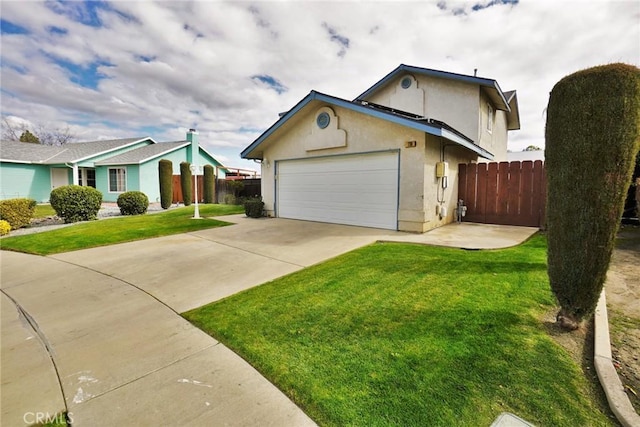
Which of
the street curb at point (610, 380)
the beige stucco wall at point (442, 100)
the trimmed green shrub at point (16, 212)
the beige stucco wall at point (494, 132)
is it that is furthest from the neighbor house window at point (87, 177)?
the street curb at point (610, 380)

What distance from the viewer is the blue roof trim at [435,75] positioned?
1165 centimetres

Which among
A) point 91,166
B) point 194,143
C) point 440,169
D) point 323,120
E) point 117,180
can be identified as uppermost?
point 194,143

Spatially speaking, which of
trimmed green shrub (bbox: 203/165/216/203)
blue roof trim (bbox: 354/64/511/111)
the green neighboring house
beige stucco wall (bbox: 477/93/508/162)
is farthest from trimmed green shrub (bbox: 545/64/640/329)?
the green neighboring house

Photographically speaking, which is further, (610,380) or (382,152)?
(382,152)

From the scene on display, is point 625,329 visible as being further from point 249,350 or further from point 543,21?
point 543,21

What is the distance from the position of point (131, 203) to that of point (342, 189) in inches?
424

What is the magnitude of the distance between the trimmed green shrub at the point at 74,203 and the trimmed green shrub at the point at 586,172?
14.8m

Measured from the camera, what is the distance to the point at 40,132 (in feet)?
131

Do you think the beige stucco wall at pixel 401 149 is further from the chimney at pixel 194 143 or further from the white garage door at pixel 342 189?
the chimney at pixel 194 143

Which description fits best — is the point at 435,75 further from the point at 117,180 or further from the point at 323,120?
the point at 117,180

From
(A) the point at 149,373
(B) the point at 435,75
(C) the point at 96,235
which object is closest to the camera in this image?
(A) the point at 149,373

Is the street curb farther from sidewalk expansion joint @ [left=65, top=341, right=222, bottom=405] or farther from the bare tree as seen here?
the bare tree

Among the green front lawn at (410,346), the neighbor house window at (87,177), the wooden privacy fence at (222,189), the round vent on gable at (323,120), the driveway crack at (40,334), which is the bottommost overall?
the driveway crack at (40,334)
